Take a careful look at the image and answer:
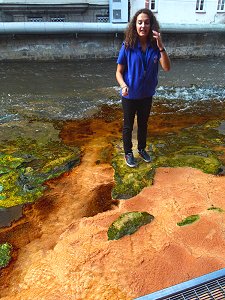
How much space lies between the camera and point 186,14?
20.7 metres

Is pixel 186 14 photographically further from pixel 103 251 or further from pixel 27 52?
pixel 103 251

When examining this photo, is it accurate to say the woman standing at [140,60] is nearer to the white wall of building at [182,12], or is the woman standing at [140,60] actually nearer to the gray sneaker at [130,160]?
the gray sneaker at [130,160]

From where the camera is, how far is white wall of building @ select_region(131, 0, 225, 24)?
66.0 ft

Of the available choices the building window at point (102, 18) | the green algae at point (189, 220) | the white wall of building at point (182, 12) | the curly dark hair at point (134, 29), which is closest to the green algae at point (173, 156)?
the green algae at point (189, 220)

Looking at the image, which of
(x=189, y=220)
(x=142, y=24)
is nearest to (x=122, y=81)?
(x=142, y=24)

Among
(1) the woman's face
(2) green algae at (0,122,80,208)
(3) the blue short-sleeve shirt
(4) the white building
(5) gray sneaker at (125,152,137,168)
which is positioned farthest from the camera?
(4) the white building

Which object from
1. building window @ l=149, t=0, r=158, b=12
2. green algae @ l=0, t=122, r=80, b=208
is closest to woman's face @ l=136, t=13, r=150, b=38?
green algae @ l=0, t=122, r=80, b=208

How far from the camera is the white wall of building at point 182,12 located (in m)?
20.1

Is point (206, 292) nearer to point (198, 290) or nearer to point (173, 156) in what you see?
point (198, 290)

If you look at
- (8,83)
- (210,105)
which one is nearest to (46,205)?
(210,105)

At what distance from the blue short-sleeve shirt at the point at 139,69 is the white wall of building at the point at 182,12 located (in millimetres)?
18107

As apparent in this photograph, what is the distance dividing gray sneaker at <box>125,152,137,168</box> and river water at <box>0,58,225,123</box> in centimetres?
293

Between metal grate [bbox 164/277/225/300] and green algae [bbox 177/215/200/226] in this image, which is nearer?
metal grate [bbox 164/277/225/300]

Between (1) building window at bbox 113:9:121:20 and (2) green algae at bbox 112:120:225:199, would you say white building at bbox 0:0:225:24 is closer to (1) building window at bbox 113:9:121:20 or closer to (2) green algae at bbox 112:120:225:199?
(1) building window at bbox 113:9:121:20
